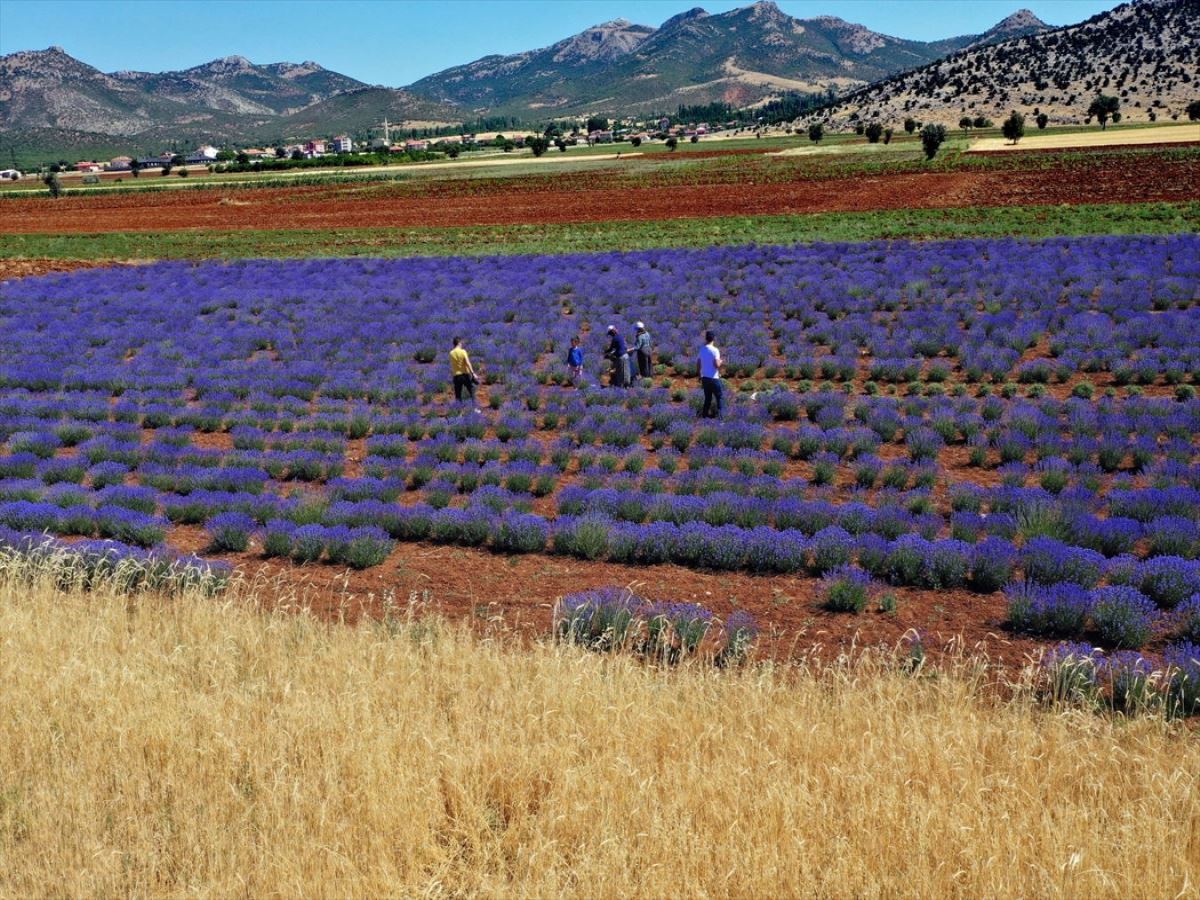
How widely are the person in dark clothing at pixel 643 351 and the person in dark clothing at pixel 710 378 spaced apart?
3245 millimetres

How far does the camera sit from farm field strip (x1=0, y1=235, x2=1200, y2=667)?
433 inches

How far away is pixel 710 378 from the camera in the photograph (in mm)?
17047

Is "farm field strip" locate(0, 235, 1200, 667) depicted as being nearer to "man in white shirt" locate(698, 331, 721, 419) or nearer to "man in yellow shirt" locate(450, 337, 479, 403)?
"man in white shirt" locate(698, 331, 721, 419)

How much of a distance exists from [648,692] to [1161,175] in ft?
218

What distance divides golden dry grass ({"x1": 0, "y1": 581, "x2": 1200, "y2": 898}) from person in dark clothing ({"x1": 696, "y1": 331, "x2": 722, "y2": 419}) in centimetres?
1040

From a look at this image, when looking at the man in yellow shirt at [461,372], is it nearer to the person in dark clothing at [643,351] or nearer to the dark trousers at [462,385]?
the dark trousers at [462,385]

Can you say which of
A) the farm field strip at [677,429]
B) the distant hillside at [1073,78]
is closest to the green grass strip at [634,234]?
the farm field strip at [677,429]

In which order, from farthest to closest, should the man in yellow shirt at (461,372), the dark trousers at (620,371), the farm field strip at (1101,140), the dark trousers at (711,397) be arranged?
the farm field strip at (1101,140) < the dark trousers at (620,371) < the man in yellow shirt at (461,372) < the dark trousers at (711,397)

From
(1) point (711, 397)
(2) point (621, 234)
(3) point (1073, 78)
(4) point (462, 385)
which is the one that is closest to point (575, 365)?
(4) point (462, 385)

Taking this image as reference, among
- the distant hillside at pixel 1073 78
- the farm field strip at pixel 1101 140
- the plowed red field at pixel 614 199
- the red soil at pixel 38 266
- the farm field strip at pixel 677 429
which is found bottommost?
the farm field strip at pixel 677 429

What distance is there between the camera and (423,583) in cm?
1069

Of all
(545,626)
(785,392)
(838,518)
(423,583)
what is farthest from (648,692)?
(785,392)

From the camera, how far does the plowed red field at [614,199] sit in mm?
56753

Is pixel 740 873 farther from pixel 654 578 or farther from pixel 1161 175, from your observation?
pixel 1161 175
